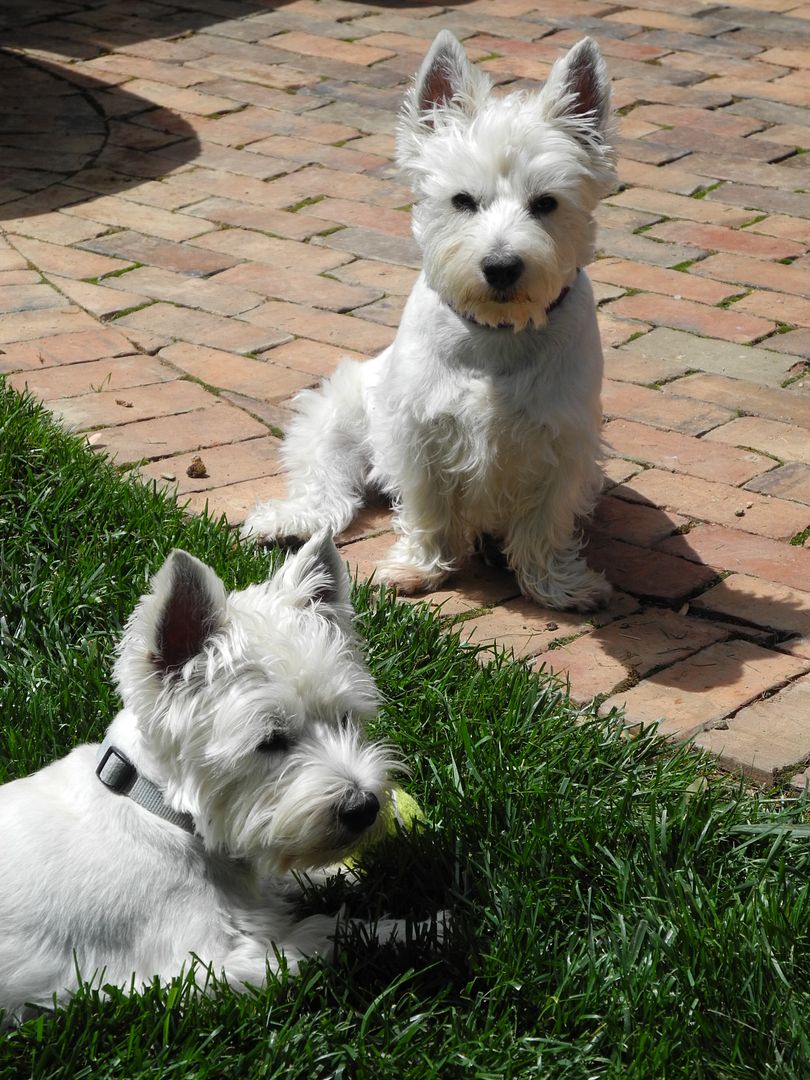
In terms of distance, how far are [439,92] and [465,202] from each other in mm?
399

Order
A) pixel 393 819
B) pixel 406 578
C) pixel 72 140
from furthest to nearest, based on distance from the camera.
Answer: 1. pixel 72 140
2. pixel 406 578
3. pixel 393 819

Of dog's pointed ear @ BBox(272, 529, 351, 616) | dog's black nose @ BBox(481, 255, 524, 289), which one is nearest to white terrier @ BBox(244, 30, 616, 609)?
dog's black nose @ BBox(481, 255, 524, 289)

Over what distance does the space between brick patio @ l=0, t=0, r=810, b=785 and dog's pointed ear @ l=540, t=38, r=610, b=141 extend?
133cm

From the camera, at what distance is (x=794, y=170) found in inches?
291

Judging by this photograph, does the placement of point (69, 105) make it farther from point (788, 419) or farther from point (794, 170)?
point (788, 419)

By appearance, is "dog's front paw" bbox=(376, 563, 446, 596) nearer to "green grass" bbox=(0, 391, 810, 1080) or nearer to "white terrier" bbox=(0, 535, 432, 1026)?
"green grass" bbox=(0, 391, 810, 1080)

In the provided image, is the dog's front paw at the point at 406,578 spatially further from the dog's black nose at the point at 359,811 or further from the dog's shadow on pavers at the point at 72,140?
the dog's shadow on pavers at the point at 72,140

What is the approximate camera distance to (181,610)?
105 inches

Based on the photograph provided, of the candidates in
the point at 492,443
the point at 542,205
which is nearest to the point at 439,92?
the point at 542,205

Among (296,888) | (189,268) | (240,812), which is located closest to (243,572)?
(296,888)

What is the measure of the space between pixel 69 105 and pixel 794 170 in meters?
4.16

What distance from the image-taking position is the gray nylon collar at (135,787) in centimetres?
279

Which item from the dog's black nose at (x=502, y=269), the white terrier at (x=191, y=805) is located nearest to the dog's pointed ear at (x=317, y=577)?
the white terrier at (x=191, y=805)

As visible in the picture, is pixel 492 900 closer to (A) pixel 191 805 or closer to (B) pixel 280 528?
(A) pixel 191 805
